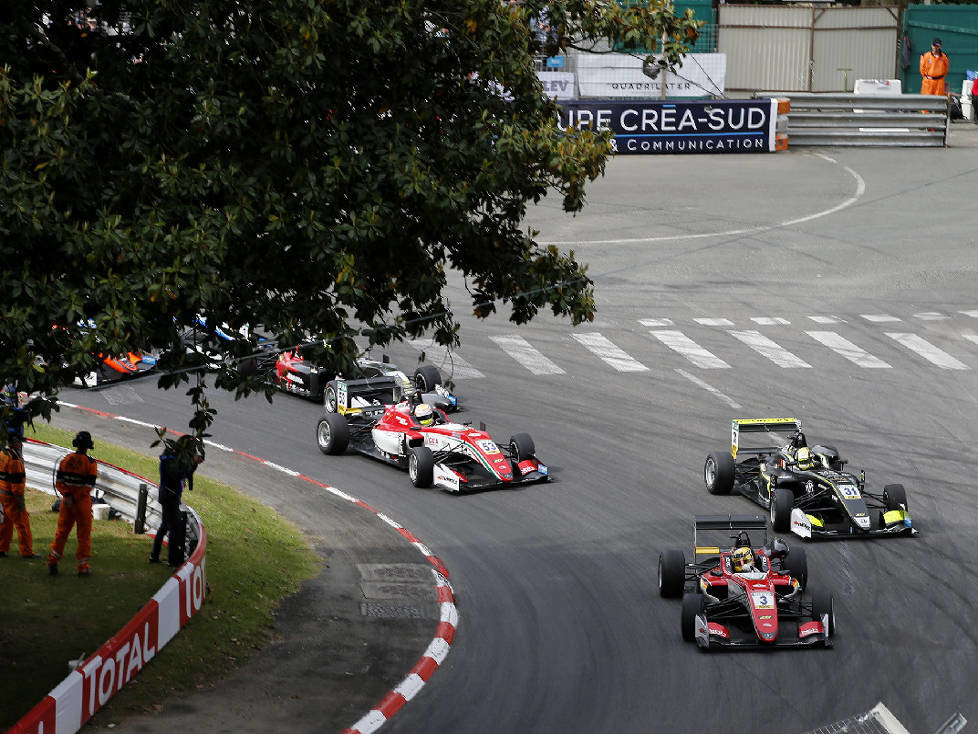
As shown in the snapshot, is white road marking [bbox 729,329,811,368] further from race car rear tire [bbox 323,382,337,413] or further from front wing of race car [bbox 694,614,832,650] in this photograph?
front wing of race car [bbox 694,614,832,650]

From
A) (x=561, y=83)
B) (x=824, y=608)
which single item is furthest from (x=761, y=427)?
(x=561, y=83)

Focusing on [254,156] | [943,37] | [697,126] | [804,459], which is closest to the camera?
[254,156]

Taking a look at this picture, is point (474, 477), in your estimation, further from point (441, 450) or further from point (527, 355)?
point (527, 355)

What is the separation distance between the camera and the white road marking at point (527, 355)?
102ft

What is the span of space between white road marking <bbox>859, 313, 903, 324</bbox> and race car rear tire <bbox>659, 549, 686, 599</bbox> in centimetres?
1642

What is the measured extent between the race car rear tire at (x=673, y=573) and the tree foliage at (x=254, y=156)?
473cm

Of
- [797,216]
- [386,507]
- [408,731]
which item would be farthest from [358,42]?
[797,216]

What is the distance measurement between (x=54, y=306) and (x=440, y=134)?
441cm

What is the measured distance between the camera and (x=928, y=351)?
105 feet

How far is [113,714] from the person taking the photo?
15.6m

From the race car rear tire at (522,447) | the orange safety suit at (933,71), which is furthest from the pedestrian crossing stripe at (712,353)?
the orange safety suit at (933,71)

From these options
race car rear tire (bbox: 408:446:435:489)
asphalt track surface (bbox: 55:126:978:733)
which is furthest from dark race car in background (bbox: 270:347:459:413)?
race car rear tire (bbox: 408:446:435:489)

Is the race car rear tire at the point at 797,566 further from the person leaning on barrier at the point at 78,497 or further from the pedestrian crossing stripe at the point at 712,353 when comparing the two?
the pedestrian crossing stripe at the point at 712,353

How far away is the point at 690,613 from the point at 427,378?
12101 millimetres
